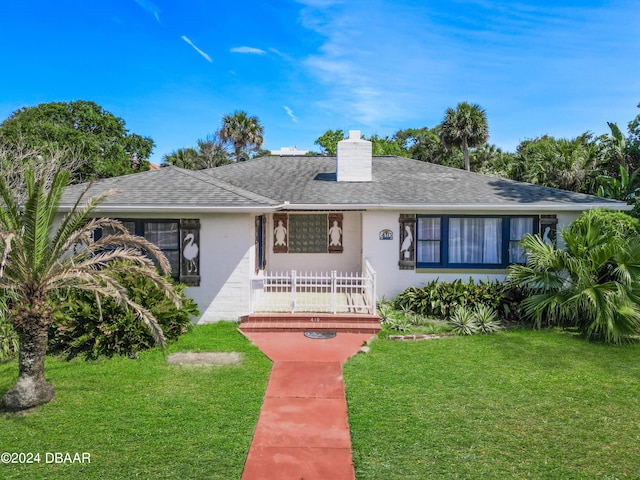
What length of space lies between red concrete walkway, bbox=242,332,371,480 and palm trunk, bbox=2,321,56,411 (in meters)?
3.34

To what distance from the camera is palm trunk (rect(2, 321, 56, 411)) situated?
5859mm

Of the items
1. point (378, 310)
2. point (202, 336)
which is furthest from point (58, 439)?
point (378, 310)

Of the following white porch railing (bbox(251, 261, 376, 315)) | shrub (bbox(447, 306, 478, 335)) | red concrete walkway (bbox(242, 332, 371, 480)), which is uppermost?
white porch railing (bbox(251, 261, 376, 315))

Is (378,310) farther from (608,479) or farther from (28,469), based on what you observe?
(28,469)

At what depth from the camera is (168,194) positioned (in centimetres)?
1048

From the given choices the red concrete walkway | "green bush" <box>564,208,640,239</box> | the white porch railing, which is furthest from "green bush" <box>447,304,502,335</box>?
"green bush" <box>564,208,640,239</box>

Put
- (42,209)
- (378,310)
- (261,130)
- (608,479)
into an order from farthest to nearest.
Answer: (261,130), (378,310), (42,209), (608,479)

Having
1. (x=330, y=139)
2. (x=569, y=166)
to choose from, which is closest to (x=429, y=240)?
(x=569, y=166)

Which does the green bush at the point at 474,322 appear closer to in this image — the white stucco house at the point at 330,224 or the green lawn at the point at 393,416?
the green lawn at the point at 393,416

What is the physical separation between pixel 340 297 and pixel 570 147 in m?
16.1

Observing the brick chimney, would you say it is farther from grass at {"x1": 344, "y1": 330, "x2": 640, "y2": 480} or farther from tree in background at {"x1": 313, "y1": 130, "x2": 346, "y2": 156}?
tree in background at {"x1": 313, "y1": 130, "x2": 346, "y2": 156}

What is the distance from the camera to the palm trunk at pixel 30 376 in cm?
586

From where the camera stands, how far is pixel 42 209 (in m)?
6.05

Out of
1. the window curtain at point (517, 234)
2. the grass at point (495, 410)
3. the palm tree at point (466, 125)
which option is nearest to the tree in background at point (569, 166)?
the window curtain at point (517, 234)
